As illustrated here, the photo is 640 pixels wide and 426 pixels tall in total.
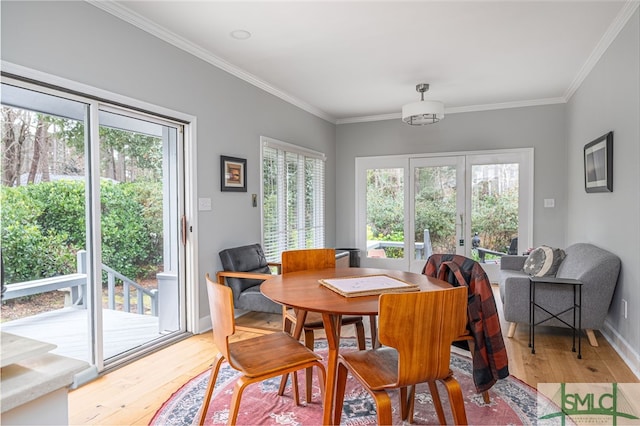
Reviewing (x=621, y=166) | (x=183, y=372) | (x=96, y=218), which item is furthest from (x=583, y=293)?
(x=96, y=218)

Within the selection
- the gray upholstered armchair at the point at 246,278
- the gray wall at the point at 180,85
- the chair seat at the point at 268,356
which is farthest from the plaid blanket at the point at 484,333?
the gray wall at the point at 180,85

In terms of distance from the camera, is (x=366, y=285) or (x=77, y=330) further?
(x=77, y=330)

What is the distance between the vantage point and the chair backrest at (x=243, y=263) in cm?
350

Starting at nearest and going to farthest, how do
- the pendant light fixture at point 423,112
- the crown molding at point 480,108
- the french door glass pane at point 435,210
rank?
the pendant light fixture at point 423,112, the crown molding at point 480,108, the french door glass pane at point 435,210

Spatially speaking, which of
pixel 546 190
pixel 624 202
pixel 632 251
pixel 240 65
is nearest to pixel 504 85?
pixel 546 190

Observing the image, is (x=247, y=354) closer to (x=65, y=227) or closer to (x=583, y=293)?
(x=65, y=227)

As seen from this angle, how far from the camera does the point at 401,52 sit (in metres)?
3.43

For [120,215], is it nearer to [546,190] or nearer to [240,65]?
[240,65]

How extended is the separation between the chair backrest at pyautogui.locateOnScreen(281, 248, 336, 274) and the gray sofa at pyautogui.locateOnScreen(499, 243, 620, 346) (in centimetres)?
159

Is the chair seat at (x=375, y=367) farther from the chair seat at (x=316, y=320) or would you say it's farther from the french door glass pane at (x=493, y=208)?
the french door glass pane at (x=493, y=208)

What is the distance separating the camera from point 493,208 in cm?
530

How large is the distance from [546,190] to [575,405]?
3619 millimetres

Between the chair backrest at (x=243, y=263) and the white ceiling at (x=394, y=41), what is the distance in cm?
182

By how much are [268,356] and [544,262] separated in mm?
3145
